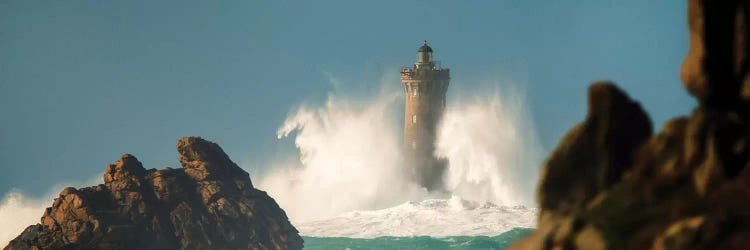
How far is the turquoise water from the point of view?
490ft

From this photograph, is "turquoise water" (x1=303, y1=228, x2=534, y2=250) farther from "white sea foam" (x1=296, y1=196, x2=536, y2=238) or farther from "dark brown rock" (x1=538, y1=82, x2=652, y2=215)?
"dark brown rock" (x1=538, y1=82, x2=652, y2=215)

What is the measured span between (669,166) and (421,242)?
396 ft

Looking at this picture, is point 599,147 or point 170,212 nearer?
point 599,147

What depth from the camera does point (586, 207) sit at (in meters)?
32.9

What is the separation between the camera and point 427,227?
164 m

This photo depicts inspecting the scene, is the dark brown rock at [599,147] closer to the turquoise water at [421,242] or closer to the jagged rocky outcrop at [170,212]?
the jagged rocky outcrop at [170,212]

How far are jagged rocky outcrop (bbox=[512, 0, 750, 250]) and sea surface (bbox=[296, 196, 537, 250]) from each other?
111 m

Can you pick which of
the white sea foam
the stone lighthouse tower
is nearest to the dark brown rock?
the white sea foam

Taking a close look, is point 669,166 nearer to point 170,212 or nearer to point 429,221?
point 170,212

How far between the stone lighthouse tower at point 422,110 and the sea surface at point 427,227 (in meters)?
3.86

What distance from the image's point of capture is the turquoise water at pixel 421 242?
14925 centimetres

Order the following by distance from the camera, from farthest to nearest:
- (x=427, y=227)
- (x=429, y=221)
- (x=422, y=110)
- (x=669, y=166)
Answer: (x=422, y=110) < (x=429, y=221) < (x=427, y=227) < (x=669, y=166)

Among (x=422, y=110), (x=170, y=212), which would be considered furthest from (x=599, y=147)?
(x=422, y=110)

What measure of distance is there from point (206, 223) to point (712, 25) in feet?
263
